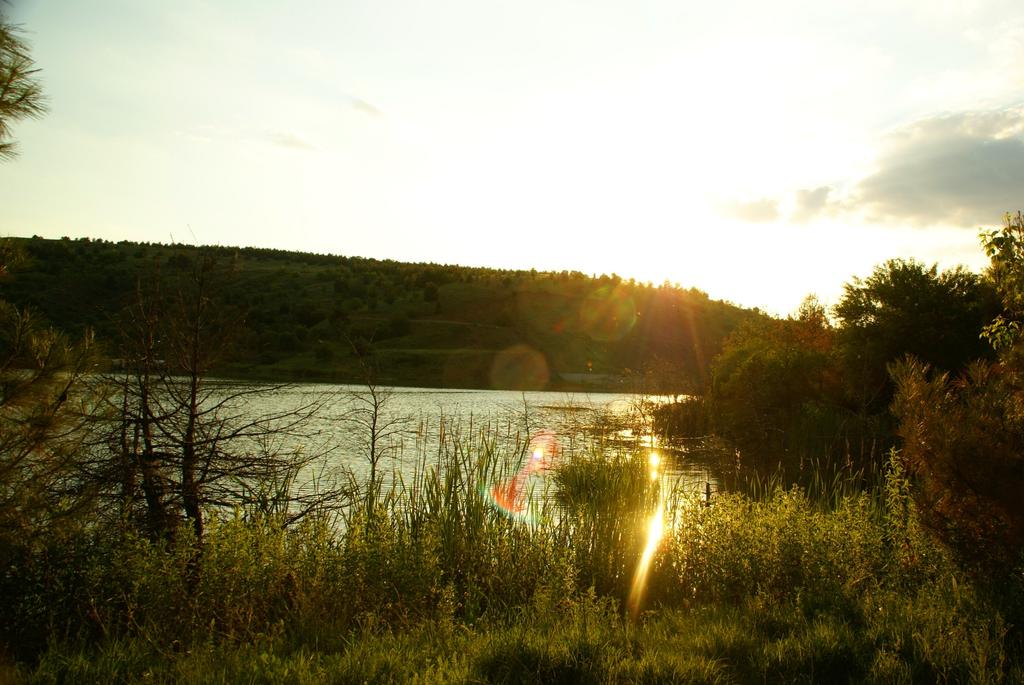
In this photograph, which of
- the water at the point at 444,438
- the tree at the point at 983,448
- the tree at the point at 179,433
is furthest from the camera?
the water at the point at 444,438

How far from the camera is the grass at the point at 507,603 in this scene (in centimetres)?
508

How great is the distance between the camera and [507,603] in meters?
7.72

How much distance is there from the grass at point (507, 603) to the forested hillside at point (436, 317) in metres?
18.5

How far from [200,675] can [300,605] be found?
1897 mm

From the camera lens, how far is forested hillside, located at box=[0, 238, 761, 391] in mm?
45594

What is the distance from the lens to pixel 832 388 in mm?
28906

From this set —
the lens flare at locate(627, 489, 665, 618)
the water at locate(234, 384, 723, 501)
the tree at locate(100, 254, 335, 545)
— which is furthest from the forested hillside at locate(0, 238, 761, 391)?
the tree at locate(100, 254, 335, 545)

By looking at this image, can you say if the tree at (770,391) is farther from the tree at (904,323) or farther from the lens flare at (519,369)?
the lens flare at (519,369)

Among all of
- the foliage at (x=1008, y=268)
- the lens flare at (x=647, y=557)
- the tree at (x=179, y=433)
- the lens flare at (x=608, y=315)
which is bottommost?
the lens flare at (x=647, y=557)

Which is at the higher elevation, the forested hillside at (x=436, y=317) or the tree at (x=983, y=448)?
the forested hillside at (x=436, y=317)

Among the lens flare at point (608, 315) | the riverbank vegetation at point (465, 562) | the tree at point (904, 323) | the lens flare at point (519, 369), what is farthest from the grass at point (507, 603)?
the lens flare at point (608, 315)

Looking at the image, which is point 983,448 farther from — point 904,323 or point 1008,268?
point 904,323

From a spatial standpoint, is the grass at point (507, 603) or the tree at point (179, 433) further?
the tree at point (179, 433)

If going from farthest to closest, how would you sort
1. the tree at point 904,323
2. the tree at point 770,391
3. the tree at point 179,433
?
the tree at point 770,391 < the tree at point 904,323 < the tree at point 179,433
